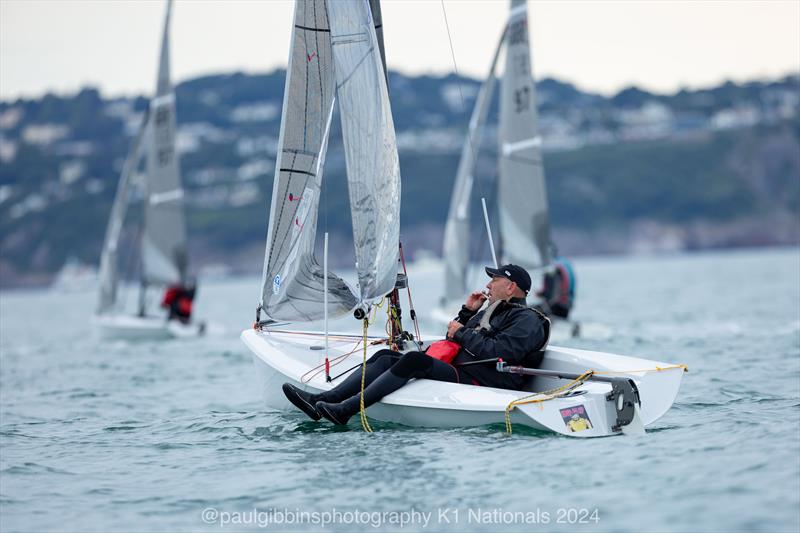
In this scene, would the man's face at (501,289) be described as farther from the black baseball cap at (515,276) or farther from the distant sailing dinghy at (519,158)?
the distant sailing dinghy at (519,158)

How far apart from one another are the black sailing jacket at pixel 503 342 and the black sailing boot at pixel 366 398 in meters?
0.46

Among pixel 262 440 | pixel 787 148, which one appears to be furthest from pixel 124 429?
pixel 787 148

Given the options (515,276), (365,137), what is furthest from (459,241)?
(515,276)

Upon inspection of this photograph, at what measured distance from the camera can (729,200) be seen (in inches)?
4267

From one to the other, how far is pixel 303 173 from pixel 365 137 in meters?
0.74

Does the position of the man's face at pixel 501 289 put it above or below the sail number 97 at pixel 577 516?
above

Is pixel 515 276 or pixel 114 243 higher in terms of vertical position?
pixel 114 243

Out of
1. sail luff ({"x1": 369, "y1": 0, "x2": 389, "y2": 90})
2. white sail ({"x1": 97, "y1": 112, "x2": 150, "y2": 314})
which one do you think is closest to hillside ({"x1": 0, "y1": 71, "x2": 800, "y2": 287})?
white sail ({"x1": 97, "y1": 112, "x2": 150, "y2": 314})

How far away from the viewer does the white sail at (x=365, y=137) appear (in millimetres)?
7719

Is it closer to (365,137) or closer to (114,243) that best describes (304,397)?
(365,137)

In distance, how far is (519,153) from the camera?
1759 cm

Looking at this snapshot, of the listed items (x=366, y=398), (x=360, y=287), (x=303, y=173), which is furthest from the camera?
(x=303, y=173)

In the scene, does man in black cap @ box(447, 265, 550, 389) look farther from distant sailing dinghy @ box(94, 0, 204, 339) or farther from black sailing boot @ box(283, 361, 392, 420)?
distant sailing dinghy @ box(94, 0, 204, 339)

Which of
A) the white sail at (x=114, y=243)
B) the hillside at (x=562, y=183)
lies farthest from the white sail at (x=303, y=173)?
the hillside at (x=562, y=183)
